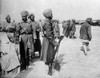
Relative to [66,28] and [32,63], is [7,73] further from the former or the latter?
[66,28]

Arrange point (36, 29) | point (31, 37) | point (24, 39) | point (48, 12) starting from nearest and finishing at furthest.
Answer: point (48, 12) < point (24, 39) < point (31, 37) < point (36, 29)

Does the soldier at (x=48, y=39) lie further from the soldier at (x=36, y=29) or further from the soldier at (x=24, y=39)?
the soldier at (x=36, y=29)

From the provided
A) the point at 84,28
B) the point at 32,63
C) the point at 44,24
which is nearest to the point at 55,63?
the point at 32,63

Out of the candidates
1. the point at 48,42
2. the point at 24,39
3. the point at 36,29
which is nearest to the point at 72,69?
the point at 48,42

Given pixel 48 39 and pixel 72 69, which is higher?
pixel 48 39

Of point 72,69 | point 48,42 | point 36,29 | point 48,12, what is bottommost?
point 72,69

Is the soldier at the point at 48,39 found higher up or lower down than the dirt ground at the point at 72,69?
higher up

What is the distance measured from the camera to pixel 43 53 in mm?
7449

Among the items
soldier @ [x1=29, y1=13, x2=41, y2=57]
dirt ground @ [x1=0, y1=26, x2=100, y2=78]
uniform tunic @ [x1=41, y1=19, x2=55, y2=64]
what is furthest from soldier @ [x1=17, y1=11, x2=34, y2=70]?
soldier @ [x1=29, y1=13, x2=41, y2=57]

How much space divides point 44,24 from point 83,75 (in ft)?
5.91

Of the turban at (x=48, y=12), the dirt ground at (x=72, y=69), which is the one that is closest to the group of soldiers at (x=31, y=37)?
the turban at (x=48, y=12)

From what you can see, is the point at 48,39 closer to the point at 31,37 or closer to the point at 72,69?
the point at 31,37

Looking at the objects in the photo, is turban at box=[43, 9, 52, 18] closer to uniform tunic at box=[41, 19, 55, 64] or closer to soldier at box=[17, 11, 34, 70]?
uniform tunic at box=[41, 19, 55, 64]

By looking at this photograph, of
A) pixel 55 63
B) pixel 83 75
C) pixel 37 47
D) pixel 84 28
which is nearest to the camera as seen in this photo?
pixel 83 75
